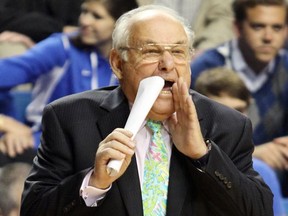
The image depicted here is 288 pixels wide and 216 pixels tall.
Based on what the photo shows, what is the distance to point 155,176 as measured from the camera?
1.81 meters

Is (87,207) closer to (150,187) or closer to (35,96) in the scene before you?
(150,187)

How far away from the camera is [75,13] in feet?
10.9

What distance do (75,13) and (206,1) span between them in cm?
62

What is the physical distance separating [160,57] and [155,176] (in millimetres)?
270

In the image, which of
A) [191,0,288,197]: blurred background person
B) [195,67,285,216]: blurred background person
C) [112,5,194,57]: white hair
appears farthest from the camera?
[191,0,288,197]: blurred background person

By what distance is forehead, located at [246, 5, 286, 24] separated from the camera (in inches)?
138

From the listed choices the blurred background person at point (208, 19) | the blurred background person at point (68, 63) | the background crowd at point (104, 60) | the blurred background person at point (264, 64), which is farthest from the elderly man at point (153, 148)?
the blurred background person at point (208, 19)

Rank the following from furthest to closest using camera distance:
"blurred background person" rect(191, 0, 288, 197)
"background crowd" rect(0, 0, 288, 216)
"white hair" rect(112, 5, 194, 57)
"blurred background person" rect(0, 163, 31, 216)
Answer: "blurred background person" rect(191, 0, 288, 197) < "background crowd" rect(0, 0, 288, 216) < "blurred background person" rect(0, 163, 31, 216) < "white hair" rect(112, 5, 194, 57)

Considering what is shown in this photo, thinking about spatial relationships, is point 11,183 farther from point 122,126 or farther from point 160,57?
point 160,57

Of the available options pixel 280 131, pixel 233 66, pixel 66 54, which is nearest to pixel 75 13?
pixel 66 54

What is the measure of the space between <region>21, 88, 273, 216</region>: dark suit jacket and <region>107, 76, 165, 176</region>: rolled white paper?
17 centimetres

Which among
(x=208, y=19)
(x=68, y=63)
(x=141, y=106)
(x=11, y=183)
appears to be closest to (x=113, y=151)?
(x=141, y=106)

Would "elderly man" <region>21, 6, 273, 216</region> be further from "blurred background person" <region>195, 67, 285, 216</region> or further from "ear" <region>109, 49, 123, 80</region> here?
"blurred background person" <region>195, 67, 285, 216</region>

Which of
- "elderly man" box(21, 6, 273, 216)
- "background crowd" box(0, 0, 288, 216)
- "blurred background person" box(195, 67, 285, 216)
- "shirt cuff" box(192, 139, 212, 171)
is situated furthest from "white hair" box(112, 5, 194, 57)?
"blurred background person" box(195, 67, 285, 216)
